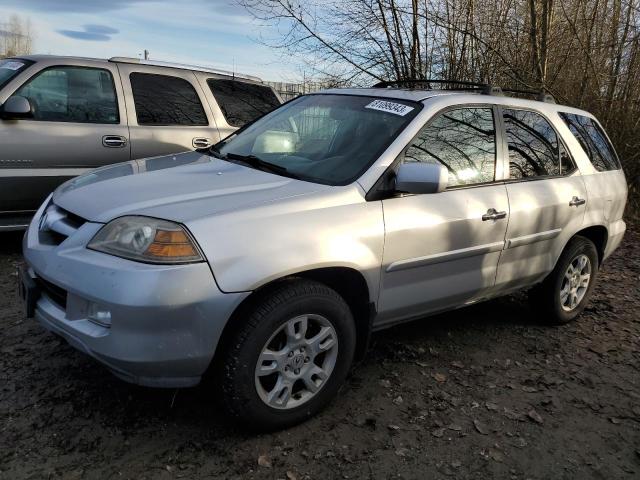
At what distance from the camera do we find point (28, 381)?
3129mm

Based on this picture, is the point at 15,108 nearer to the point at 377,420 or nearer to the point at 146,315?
the point at 146,315

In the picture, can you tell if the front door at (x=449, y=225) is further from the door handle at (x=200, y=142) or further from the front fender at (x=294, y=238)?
the door handle at (x=200, y=142)

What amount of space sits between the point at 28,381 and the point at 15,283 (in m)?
1.67

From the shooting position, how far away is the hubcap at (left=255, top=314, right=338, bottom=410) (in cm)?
272

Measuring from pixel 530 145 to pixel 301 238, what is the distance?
7.01 ft

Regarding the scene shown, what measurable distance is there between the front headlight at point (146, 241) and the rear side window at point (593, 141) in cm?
324

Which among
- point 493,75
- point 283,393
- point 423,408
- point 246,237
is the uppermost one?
point 493,75

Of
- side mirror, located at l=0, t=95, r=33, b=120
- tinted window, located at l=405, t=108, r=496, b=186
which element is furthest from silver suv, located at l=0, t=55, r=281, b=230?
tinted window, located at l=405, t=108, r=496, b=186

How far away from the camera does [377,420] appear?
10.0 ft

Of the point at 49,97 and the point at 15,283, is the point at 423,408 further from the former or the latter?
the point at 49,97

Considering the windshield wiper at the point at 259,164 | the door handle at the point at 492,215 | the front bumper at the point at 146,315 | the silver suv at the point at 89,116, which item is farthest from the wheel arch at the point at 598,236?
the silver suv at the point at 89,116

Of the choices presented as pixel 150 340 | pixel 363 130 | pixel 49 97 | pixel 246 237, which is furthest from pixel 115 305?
pixel 49 97

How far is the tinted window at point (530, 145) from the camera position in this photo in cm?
387

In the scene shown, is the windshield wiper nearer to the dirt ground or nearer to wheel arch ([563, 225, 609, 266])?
the dirt ground
